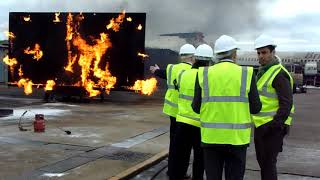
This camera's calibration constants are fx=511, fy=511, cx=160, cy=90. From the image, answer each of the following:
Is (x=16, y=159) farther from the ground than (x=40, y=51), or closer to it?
closer to it

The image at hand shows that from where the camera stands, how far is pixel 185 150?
6.31m

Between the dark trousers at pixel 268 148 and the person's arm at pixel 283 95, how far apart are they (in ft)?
0.57

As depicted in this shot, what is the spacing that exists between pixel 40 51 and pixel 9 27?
1.52 meters

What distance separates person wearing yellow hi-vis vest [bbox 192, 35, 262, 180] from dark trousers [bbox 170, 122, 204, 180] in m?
1.58

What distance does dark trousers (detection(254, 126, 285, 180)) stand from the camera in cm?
513

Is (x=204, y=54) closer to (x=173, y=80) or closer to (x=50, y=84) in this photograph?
(x=173, y=80)

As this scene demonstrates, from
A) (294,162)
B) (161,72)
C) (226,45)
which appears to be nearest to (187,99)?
(161,72)

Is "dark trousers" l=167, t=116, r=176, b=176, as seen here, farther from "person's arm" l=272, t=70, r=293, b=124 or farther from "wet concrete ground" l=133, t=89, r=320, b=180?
"person's arm" l=272, t=70, r=293, b=124

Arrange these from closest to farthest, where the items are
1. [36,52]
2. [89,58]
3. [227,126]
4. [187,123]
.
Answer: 1. [227,126]
2. [187,123]
3. [89,58]
4. [36,52]

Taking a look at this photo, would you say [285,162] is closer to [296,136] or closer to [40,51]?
[296,136]

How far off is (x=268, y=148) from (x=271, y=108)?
40 cm

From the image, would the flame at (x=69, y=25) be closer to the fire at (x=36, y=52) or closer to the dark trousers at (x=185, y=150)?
the fire at (x=36, y=52)

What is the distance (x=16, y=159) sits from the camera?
7.63 meters

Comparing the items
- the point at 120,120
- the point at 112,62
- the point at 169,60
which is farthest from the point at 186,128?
the point at 169,60
